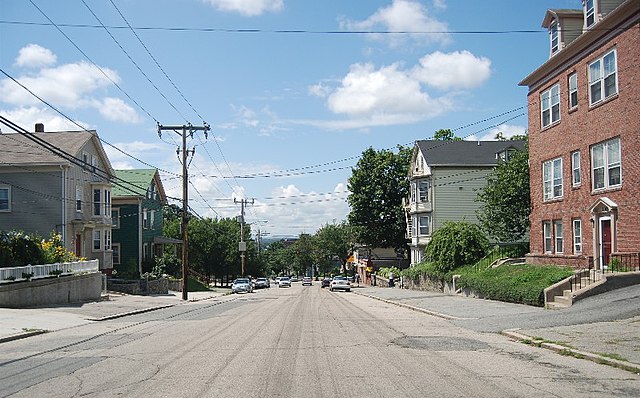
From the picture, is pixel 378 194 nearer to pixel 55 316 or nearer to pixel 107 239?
pixel 107 239

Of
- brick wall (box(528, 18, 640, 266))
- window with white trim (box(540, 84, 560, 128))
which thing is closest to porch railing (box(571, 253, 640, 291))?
brick wall (box(528, 18, 640, 266))

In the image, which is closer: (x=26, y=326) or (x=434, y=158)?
(x=26, y=326)

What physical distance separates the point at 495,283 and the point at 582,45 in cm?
1060

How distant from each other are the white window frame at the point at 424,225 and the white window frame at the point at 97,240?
28.4 meters

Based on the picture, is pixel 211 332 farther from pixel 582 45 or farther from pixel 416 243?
pixel 416 243

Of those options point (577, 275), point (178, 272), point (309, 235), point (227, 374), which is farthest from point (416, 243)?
point (309, 235)

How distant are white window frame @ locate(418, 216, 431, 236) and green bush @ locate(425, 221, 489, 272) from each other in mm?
18285

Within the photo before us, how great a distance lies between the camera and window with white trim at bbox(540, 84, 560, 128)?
30692 millimetres

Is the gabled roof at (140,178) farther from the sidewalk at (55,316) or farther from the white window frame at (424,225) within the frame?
the sidewalk at (55,316)

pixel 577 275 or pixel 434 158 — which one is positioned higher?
pixel 434 158

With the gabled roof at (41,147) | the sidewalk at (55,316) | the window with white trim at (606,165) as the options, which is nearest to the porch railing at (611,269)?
the window with white trim at (606,165)

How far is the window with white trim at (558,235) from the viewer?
103 ft

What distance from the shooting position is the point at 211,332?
A: 1878 cm

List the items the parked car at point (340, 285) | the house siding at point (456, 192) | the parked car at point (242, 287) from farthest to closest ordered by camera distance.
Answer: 1. the parked car at point (340, 285)
2. the house siding at point (456, 192)
3. the parked car at point (242, 287)
